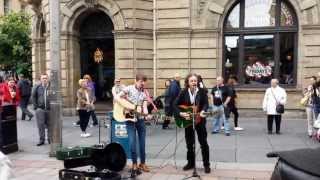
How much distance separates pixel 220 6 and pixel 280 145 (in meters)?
7.61

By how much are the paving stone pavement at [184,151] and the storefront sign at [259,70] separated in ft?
8.81

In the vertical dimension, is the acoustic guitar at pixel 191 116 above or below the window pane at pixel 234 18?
below

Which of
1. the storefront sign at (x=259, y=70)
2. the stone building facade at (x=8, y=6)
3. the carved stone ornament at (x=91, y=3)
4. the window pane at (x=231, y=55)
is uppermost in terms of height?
the stone building facade at (x=8, y=6)

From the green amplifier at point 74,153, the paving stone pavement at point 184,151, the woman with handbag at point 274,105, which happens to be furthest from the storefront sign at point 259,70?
the green amplifier at point 74,153

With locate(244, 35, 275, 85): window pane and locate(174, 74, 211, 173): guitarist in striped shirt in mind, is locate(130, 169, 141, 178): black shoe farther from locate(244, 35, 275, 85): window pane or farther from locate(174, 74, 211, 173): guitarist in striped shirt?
locate(244, 35, 275, 85): window pane

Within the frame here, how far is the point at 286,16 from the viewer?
17.2 m

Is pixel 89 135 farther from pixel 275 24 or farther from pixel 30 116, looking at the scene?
pixel 275 24

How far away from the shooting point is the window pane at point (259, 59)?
57.8 ft

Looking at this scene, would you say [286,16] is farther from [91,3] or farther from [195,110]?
[195,110]

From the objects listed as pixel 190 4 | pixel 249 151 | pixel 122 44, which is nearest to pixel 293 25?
pixel 190 4

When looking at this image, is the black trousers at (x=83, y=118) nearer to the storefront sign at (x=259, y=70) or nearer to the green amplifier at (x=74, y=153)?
the green amplifier at (x=74, y=153)

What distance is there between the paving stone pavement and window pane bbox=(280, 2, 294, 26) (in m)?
3.95

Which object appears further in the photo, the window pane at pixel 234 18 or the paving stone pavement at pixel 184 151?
the window pane at pixel 234 18

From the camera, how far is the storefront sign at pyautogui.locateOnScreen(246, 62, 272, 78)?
17688mm
